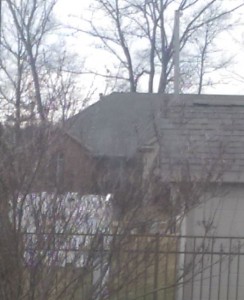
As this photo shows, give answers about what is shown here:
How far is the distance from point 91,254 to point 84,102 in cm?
125

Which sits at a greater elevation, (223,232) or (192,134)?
(192,134)

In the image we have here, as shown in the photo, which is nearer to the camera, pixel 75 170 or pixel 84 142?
pixel 75 170

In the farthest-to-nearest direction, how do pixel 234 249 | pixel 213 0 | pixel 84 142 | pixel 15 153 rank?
pixel 213 0 → pixel 234 249 → pixel 84 142 → pixel 15 153

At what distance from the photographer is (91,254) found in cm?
618

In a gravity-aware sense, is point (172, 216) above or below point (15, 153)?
below

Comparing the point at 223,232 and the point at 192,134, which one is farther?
the point at 192,134

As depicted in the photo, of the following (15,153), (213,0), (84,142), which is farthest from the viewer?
(213,0)

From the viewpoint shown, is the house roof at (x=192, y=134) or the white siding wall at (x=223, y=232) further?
the white siding wall at (x=223, y=232)

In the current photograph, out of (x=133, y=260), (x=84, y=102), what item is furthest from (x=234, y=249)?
(x=84, y=102)

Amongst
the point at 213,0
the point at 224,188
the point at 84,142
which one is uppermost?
the point at 213,0

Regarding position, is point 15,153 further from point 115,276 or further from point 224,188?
point 224,188

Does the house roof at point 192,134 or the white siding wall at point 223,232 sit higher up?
the house roof at point 192,134

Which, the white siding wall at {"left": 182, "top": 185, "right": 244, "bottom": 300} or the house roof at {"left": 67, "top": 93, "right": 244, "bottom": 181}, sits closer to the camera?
the house roof at {"left": 67, "top": 93, "right": 244, "bottom": 181}

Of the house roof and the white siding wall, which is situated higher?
the house roof
